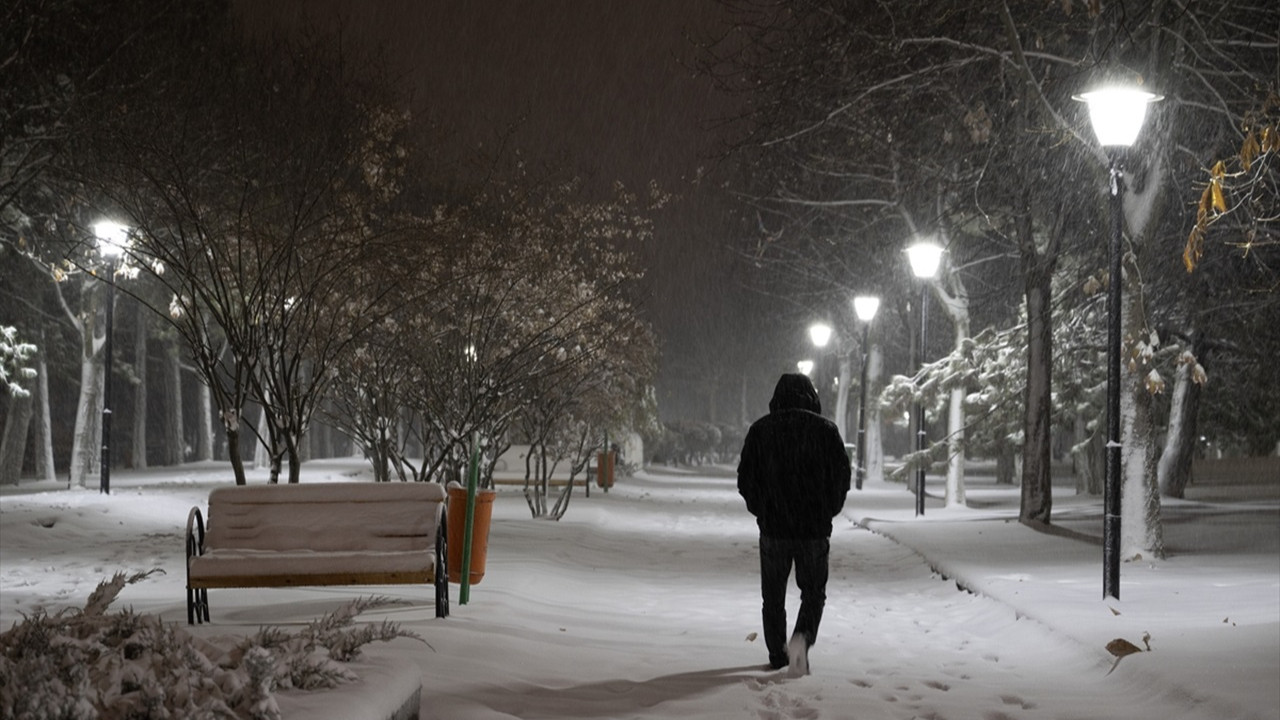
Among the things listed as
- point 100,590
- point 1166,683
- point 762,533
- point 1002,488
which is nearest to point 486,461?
point 762,533

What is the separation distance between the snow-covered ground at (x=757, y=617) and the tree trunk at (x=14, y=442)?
14.7 m

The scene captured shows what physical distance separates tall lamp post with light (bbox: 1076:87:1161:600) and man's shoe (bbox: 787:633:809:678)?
4.42 m

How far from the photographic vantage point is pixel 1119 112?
12.3m

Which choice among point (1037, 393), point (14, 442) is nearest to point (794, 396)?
point (1037, 393)

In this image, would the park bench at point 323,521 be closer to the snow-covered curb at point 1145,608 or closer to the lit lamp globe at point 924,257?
the snow-covered curb at point 1145,608

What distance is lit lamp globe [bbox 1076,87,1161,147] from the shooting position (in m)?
12.2

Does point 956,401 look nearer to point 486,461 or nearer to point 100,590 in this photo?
point 486,461

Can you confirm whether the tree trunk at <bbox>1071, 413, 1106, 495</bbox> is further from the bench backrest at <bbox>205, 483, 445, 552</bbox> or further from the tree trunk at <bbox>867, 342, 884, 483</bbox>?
the bench backrest at <bbox>205, 483, 445, 552</bbox>

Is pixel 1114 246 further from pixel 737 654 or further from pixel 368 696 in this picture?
pixel 368 696

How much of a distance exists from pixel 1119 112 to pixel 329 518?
7.67m

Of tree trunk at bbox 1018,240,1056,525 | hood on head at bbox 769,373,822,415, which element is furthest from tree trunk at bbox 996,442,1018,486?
hood on head at bbox 769,373,822,415

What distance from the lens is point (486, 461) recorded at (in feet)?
74.5

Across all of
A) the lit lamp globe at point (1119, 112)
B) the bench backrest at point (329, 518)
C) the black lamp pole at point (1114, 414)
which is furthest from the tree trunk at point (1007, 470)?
the bench backrest at point (329, 518)

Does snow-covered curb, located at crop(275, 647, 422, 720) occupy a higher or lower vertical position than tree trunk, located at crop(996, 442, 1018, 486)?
higher
